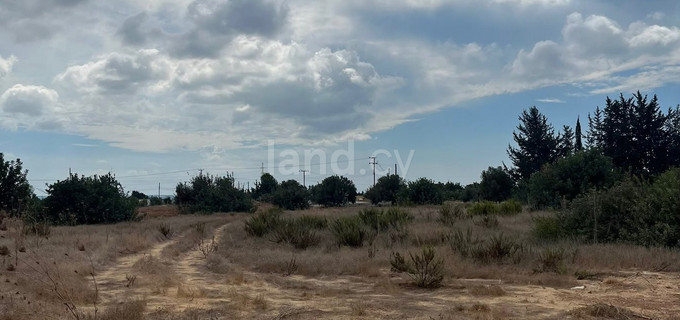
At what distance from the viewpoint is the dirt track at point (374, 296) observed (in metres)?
7.44

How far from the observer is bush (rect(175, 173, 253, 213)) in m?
52.0

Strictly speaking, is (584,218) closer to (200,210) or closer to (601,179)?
(601,179)

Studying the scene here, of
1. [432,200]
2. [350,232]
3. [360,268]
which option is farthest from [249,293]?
[432,200]

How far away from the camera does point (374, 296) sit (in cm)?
895

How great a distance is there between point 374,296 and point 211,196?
45.1 m

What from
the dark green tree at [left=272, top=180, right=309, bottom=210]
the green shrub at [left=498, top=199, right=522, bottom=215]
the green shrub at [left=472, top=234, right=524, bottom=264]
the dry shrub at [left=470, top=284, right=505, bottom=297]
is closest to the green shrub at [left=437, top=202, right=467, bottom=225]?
the green shrub at [left=498, top=199, right=522, bottom=215]

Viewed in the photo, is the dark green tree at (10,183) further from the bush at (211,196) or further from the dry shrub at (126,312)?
the dry shrub at (126,312)

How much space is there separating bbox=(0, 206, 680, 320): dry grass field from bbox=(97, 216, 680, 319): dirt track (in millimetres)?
17

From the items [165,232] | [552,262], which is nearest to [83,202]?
[165,232]

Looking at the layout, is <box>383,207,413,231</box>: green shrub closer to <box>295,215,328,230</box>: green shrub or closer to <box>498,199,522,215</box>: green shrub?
<box>295,215,328,230</box>: green shrub

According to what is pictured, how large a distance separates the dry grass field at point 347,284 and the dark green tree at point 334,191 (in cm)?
4626

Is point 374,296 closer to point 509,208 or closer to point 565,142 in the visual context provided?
point 509,208

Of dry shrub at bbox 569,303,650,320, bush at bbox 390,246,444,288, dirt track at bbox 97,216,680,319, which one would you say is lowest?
dirt track at bbox 97,216,680,319

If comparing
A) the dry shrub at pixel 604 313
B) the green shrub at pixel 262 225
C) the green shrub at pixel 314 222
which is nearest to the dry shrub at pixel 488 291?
the dry shrub at pixel 604 313
